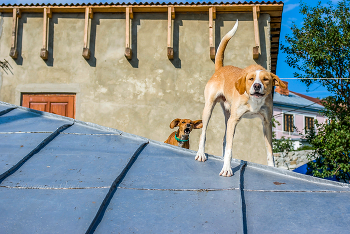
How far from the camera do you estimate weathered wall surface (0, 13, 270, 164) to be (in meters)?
9.05

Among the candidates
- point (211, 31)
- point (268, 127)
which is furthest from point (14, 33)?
point (268, 127)

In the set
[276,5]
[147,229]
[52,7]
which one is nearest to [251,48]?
[276,5]

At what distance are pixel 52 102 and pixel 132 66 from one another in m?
2.61

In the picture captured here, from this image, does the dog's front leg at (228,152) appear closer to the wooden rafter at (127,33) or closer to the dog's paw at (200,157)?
the dog's paw at (200,157)

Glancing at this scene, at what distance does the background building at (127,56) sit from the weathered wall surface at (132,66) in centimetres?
3

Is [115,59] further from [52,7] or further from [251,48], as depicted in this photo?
[251,48]

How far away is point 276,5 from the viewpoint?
870cm

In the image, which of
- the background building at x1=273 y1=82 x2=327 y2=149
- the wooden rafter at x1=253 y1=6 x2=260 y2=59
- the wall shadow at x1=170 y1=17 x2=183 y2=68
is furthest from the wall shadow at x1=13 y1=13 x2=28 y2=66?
the background building at x1=273 y1=82 x2=327 y2=149

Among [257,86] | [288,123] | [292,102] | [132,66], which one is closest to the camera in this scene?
[257,86]

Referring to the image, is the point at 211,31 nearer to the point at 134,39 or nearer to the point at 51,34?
the point at 134,39

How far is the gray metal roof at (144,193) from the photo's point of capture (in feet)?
6.45

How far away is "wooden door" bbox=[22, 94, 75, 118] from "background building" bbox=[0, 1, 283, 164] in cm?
3

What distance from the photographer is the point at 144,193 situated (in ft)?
7.59

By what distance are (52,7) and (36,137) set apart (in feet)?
24.1
